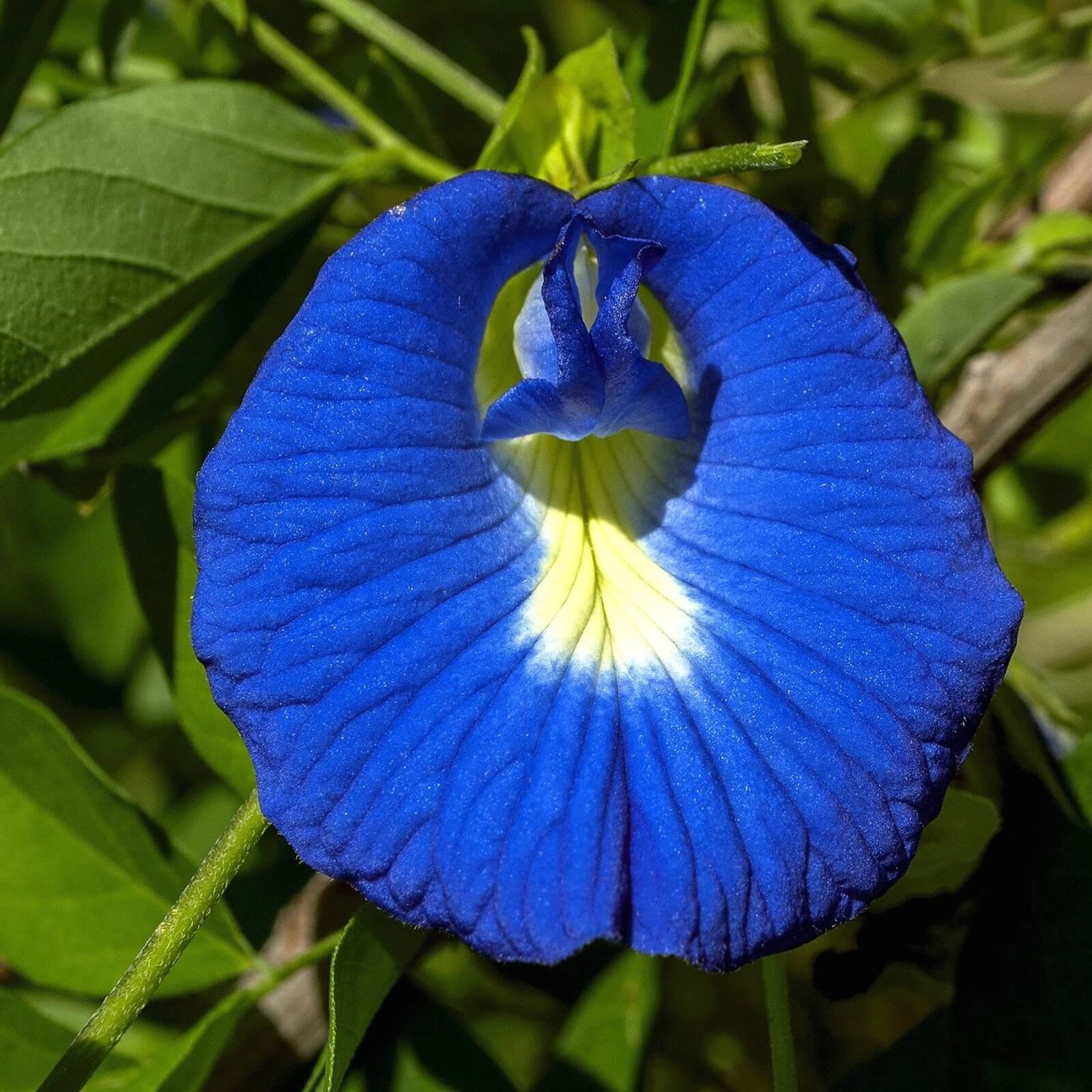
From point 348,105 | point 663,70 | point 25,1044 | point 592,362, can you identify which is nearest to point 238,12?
point 348,105

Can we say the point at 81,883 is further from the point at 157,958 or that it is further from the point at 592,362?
the point at 592,362

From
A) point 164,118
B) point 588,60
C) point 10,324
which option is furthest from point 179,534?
point 588,60

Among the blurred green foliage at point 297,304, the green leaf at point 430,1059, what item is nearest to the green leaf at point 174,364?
the blurred green foliage at point 297,304

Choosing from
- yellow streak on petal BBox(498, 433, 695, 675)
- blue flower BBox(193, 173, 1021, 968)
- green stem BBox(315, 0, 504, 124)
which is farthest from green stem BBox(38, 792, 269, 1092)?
green stem BBox(315, 0, 504, 124)

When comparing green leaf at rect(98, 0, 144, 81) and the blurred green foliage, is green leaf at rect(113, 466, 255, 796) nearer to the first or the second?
the blurred green foliage

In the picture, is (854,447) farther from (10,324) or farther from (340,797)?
(10,324)
